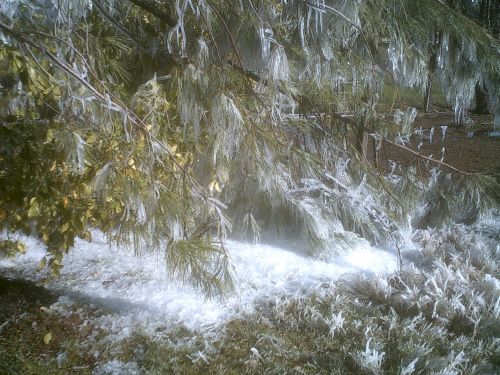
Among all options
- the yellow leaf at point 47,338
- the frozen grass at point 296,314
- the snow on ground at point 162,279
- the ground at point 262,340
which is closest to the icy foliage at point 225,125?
the snow on ground at point 162,279

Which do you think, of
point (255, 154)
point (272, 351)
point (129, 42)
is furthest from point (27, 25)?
point (272, 351)

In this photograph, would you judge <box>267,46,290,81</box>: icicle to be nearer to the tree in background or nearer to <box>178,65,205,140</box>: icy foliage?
the tree in background

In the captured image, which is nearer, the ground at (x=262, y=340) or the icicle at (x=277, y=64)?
the ground at (x=262, y=340)

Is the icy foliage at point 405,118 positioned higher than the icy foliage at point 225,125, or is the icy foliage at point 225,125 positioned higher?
the icy foliage at point 405,118

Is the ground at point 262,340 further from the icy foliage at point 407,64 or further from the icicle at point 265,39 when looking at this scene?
the icicle at point 265,39

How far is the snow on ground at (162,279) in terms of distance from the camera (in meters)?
2.70

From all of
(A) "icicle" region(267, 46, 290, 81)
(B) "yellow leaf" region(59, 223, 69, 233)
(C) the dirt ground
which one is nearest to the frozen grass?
(B) "yellow leaf" region(59, 223, 69, 233)

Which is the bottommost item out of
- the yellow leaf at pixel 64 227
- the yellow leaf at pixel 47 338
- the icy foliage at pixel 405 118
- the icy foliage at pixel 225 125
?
the yellow leaf at pixel 47 338

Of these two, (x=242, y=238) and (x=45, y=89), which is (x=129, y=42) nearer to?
(x=45, y=89)

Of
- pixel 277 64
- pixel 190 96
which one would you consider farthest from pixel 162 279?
pixel 277 64

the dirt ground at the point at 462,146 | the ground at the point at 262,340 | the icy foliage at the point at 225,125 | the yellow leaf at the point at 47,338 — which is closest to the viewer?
the ground at the point at 262,340

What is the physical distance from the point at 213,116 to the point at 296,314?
1.48 meters

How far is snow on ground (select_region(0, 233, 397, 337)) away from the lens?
106 inches

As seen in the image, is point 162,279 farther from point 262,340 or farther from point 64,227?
point 262,340
